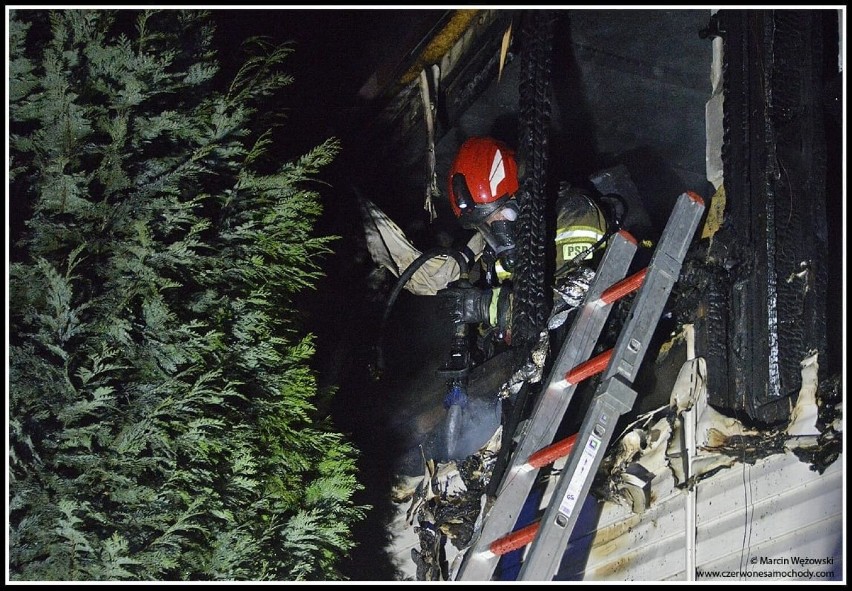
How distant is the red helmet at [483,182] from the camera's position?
18.3ft

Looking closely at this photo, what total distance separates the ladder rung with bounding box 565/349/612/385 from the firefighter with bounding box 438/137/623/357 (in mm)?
889

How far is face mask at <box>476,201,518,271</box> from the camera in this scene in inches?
218

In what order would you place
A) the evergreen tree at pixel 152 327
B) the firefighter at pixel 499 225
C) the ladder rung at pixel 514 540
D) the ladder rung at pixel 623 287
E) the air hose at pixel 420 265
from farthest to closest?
the air hose at pixel 420 265, the firefighter at pixel 499 225, the ladder rung at pixel 623 287, the ladder rung at pixel 514 540, the evergreen tree at pixel 152 327

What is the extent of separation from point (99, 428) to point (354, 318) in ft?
9.57

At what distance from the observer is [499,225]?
5.56m

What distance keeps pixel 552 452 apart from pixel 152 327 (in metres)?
1.96

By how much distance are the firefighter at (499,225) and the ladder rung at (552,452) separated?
118 centimetres

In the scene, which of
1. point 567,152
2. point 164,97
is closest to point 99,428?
point 164,97

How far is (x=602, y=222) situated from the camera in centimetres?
541

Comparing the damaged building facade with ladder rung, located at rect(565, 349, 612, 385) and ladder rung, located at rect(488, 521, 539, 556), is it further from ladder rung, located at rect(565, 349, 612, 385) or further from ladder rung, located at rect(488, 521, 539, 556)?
ladder rung, located at rect(565, 349, 612, 385)

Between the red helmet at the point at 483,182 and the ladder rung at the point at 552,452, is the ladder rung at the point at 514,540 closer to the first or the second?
the ladder rung at the point at 552,452

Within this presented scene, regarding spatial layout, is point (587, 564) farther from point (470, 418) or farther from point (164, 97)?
point (164, 97)

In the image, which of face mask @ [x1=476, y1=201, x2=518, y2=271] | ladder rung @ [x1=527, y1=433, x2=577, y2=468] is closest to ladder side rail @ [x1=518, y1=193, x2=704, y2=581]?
ladder rung @ [x1=527, y1=433, x2=577, y2=468]

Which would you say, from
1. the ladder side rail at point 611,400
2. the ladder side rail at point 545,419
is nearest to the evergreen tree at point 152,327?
the ladder side rail at point 545,419
